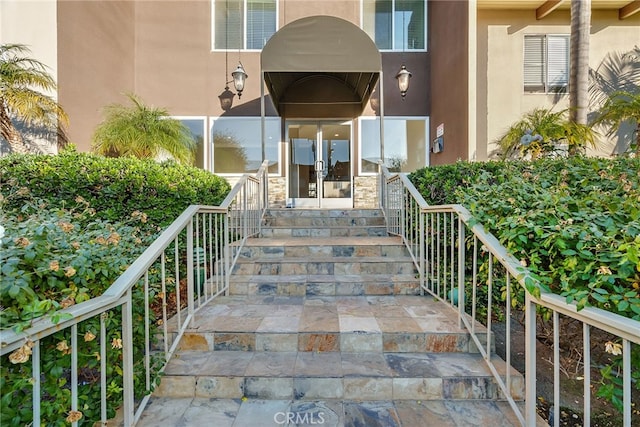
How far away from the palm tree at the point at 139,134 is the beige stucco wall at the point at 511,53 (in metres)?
6.22

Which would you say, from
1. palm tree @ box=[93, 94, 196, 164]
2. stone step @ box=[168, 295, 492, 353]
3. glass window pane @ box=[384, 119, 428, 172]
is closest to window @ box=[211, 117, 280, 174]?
palm tree @ box=[93, 94, 196, 164]

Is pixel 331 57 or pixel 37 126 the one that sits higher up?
pixel 331 57

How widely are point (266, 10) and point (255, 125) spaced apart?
2.73 m

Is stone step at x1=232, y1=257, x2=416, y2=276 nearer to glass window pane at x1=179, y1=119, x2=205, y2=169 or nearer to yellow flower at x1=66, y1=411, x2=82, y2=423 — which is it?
yellow flower at x1=66, y1=411, x2=82, y2=423

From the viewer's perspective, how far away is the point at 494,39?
22.2ft

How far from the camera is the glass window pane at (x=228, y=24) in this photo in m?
7.41

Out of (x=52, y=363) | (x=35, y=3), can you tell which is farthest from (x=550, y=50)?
(x=35, y=3)

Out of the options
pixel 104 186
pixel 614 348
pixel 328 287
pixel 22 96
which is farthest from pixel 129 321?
pixel 22 96

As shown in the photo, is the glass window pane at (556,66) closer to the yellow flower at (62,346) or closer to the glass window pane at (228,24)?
the glass window pane at (228,24)

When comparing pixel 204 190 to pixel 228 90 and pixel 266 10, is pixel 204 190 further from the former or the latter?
pixel 266 10

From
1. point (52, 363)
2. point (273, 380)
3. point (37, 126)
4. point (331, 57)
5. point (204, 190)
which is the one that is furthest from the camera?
point (37, 126)

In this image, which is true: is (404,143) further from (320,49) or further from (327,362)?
(327,362)

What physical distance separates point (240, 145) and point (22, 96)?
374cm

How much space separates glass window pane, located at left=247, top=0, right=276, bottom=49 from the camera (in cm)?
745
